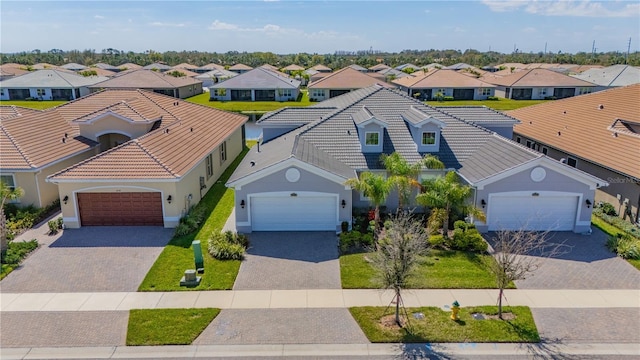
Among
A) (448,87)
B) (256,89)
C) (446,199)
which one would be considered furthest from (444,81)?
(446,199)

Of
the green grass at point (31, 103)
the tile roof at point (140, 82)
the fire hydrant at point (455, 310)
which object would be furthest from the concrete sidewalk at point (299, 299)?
the green grass at point (31, 103)

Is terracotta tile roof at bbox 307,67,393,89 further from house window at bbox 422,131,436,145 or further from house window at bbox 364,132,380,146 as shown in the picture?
house window at bbox 364,132,380,146

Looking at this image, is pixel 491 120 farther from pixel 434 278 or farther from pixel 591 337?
pixel 591 337

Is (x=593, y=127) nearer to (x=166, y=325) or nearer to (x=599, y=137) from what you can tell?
(x=599, y=137)

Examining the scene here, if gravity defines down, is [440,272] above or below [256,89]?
below

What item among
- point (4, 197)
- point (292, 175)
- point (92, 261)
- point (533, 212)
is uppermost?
point (292, 175)
